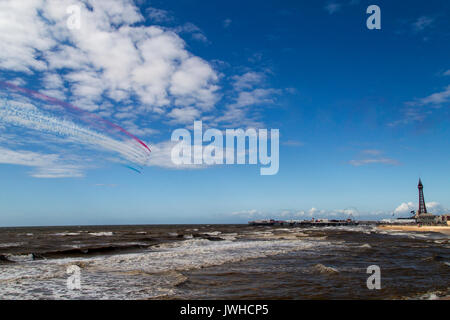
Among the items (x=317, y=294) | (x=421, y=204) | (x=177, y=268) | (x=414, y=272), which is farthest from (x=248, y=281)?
(x=421, y=204)

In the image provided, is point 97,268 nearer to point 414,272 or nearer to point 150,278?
point 150,278

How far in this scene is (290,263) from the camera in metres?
21.1

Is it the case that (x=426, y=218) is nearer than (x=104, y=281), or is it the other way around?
(x=104, y=281)

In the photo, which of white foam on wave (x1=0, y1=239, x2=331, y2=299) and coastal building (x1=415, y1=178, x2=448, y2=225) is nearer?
white foam on wave (x1=0, y1=239, x2=331, y2=299)

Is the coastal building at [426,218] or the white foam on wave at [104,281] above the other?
the white foam on wave at [104,281]

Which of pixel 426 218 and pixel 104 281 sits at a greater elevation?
pixel 104 281

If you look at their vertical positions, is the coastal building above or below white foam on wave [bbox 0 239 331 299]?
below

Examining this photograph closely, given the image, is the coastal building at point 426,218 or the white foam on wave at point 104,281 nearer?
the white foam on wave at point 104,281

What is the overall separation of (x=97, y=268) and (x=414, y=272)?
66.0 feet
